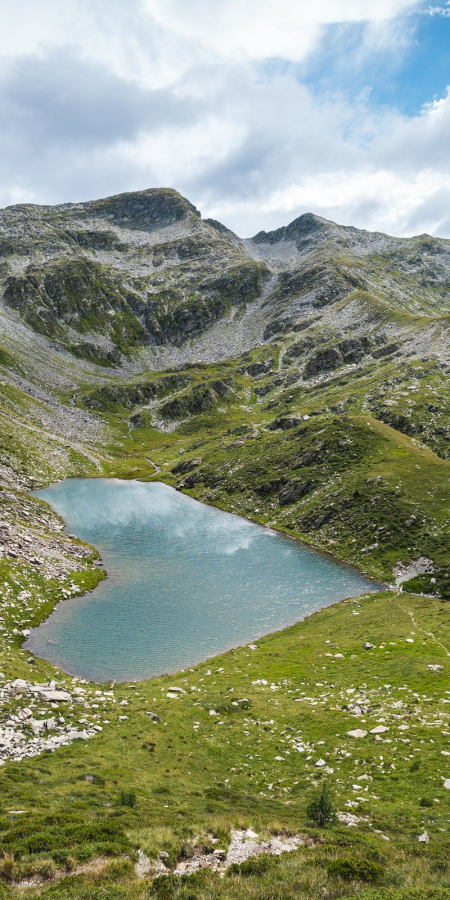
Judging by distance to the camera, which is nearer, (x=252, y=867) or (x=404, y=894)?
(x=404, y=894)

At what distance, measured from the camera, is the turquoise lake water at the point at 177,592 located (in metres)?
41.2

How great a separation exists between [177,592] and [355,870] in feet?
142

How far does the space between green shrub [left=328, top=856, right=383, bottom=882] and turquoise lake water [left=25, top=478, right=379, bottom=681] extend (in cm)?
2710

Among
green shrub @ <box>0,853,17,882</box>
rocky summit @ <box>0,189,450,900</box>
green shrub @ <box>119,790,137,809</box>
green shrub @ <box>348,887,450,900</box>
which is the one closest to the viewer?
green shrub @ <box>348,887,450,900</box>

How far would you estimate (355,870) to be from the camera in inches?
522

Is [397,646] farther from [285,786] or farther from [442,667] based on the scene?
[285,786]

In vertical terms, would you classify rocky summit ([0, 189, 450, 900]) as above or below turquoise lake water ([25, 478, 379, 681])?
above

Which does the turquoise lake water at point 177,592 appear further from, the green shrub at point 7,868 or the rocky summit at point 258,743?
the green shrub at point 7,868

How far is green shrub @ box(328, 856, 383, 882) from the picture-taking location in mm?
13105

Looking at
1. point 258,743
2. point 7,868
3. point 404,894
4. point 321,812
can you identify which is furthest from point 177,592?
point 404,894

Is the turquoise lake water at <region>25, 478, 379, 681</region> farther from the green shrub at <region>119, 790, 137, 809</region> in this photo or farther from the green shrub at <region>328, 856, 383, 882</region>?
the green shrub at <region>328, 856, 383, 882</region>

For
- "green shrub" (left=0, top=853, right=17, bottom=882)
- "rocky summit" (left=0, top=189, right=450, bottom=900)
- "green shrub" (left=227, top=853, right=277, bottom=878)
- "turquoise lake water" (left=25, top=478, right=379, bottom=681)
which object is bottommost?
"turquoise lake water" (left=25, top=478, right=379, bottom=681)

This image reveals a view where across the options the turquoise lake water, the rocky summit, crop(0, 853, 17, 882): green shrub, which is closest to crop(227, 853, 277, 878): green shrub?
the rocky summit

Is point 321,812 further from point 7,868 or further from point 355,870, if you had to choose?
point 7,868
